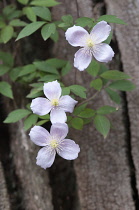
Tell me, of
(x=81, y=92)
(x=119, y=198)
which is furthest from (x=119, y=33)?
(x=119, y=198)

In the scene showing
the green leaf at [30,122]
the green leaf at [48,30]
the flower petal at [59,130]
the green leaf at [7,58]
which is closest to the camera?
the flower petal at [59,130]

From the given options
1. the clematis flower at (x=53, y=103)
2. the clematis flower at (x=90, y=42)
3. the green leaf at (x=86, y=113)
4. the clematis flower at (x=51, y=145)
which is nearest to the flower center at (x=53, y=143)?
the clematis flower at (x=51, y=145)

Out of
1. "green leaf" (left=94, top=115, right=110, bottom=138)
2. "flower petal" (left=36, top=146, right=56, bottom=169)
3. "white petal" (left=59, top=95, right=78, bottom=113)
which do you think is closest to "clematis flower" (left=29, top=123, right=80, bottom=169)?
"flower petal" (left=36, top=146, right=56, bottom=169)

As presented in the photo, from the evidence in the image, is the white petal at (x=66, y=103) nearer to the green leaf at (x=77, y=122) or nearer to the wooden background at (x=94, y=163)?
the green leaf at (x=77, y=122)

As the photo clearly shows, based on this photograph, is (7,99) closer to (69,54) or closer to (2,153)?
(2,153)

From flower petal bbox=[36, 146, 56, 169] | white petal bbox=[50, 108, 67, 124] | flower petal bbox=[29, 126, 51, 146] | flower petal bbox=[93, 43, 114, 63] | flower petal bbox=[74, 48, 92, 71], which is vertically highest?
flower petal bbox=[93, 43, 114, 63]

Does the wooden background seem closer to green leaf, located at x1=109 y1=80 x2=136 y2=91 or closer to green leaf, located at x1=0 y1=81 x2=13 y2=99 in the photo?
green leaf, located at x1=109 y1=80 x2=136 y2=91
